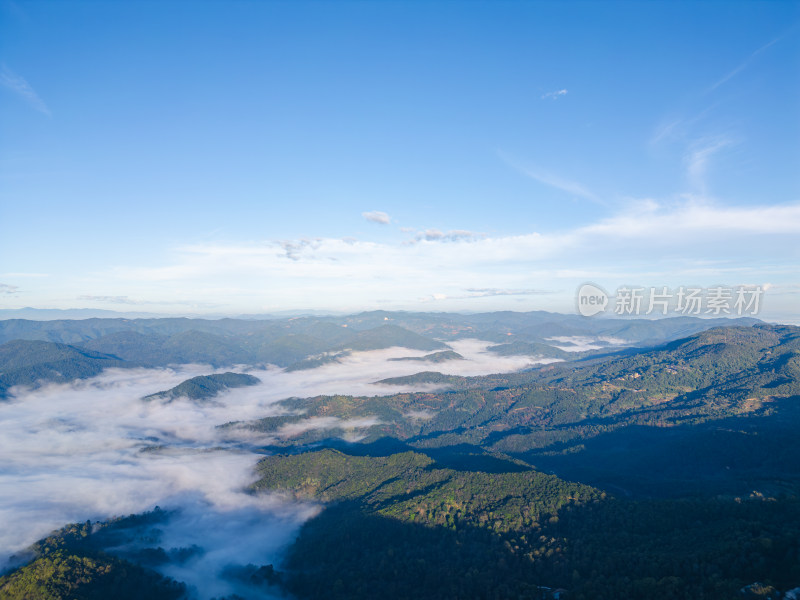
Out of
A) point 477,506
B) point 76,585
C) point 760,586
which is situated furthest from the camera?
point 477,506

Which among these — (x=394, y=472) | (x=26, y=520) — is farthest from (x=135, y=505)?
(x=394, y=472)

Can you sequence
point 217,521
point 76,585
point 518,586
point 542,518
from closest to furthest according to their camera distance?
1. point 518,586
2. point 76,585
3. point 542,518
4. point 217,521

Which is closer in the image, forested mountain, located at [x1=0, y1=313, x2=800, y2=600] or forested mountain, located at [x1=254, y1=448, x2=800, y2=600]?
forested mountain, located at [x1=254, y1=448, x2=800, y2=600]

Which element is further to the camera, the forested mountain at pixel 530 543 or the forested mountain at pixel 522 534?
the forested mountain at pixel 522 534

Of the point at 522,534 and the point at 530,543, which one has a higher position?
the point at 530,543

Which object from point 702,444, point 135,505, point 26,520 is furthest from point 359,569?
point 702,444

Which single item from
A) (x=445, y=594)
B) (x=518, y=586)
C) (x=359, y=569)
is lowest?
(x=359, y=569)

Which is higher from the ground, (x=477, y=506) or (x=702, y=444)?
(x=702, y=444)

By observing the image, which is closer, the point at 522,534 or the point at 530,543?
the point at 530,543

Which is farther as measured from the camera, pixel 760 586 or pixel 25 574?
pixel 25 574

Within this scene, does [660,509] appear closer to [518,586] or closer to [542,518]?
[542,518]
